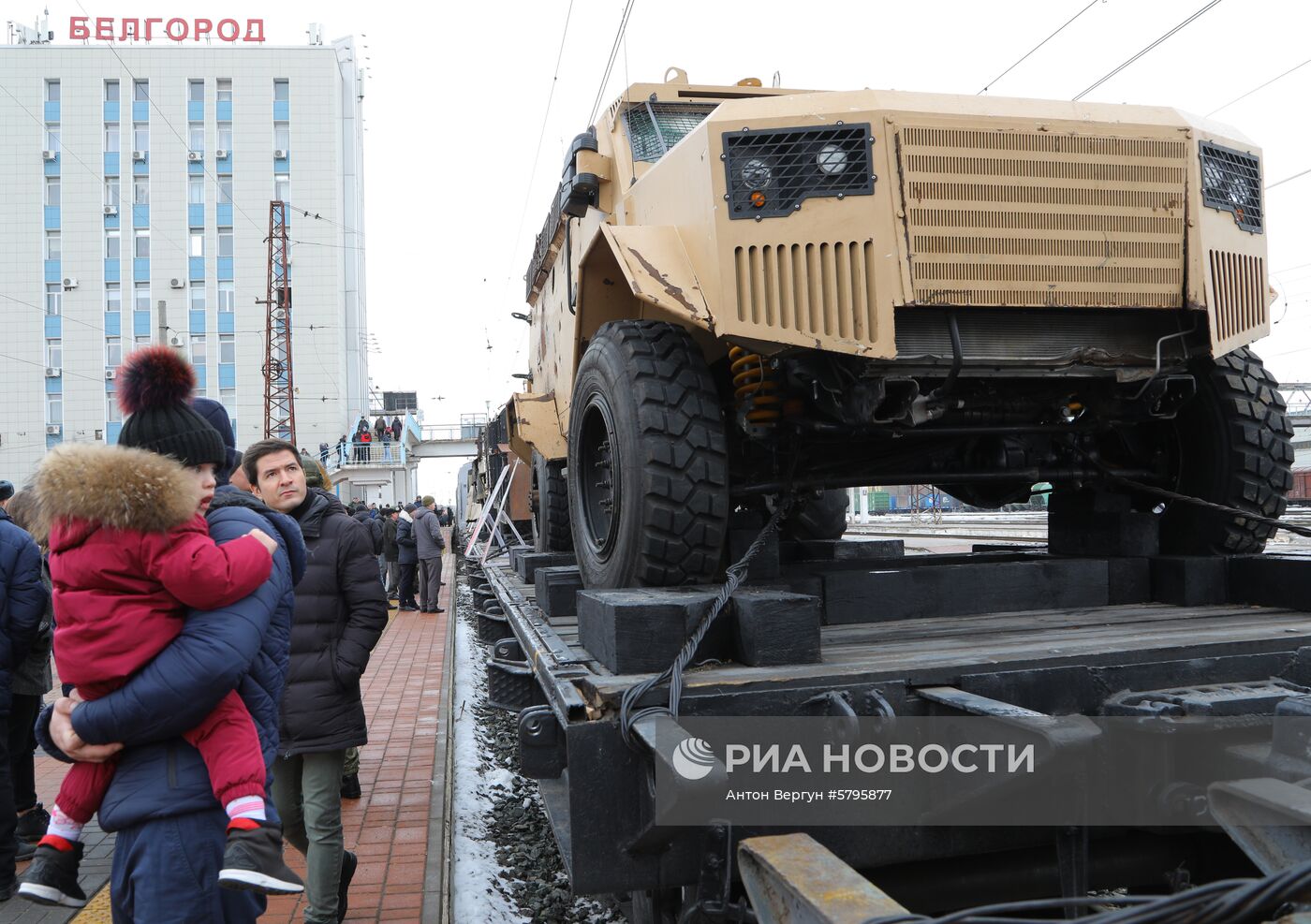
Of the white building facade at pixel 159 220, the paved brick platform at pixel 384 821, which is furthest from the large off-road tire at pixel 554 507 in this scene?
the white building facade at pixel 159 220

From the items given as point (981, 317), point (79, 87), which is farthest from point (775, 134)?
point (79, 87)

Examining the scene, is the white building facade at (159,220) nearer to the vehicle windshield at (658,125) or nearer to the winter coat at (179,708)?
the vehicle windshield at (658,125)

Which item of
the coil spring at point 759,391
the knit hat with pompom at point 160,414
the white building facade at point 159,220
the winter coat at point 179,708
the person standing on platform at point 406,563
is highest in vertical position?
the white building facade at point 159,220

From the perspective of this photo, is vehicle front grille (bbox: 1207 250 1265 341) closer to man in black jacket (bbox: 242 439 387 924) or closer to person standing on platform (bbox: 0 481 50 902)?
man in black jacket (bbox: 242 439 387 924)

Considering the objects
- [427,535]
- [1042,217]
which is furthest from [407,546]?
[1042,217]

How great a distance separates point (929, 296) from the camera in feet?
11.0

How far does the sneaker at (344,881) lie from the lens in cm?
374

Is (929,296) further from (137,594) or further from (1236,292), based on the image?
(137,594)

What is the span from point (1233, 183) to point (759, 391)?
1.88m

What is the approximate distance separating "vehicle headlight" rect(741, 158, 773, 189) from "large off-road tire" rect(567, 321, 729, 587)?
69 cm

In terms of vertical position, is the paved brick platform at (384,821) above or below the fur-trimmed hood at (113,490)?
below

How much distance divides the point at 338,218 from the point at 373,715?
4578 cm

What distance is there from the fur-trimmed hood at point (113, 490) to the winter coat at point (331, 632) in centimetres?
175

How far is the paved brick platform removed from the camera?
4043mm
